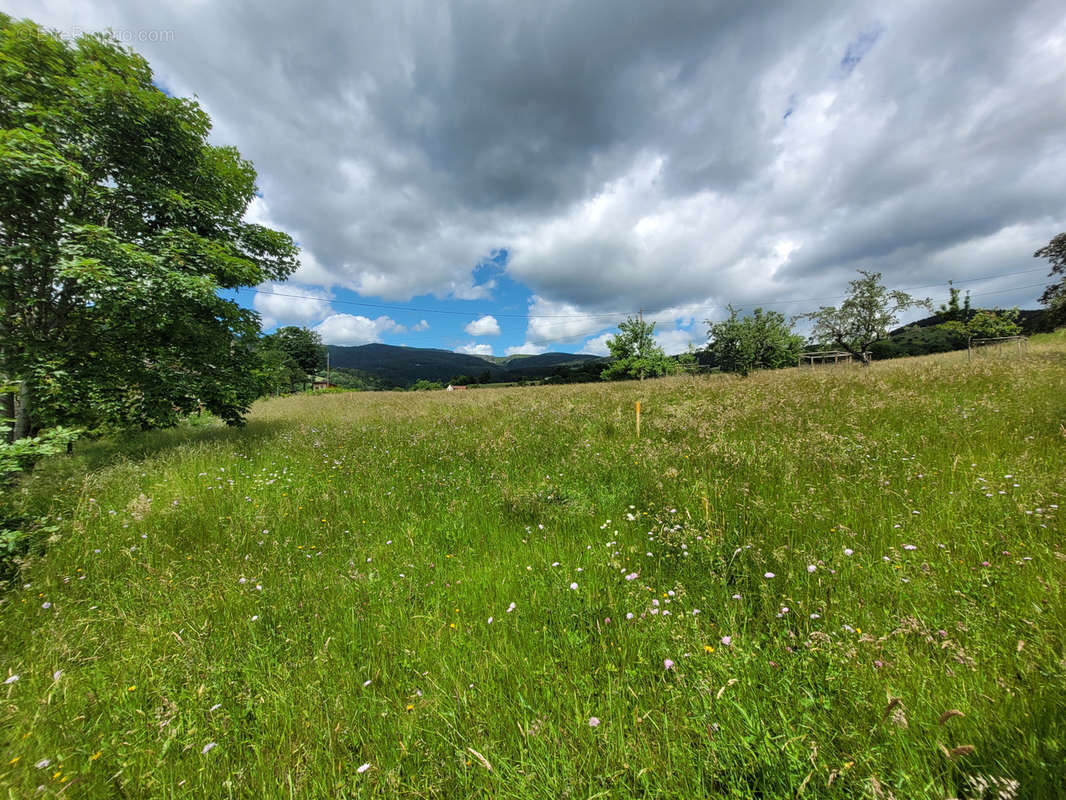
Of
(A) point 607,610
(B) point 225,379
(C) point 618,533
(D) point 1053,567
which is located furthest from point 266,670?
(B) point 225,379

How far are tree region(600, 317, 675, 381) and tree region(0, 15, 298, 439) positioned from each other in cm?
3764

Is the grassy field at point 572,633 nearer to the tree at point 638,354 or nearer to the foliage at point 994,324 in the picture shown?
the tree at point 638,354

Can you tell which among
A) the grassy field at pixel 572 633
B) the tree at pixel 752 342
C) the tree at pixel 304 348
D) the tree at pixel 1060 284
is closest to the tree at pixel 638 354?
the tree at pixel 752 342

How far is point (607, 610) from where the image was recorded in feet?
7.52

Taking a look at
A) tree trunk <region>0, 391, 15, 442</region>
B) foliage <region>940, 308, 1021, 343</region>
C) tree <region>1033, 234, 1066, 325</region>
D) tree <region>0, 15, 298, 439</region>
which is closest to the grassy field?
tree <region>0, 15, 298, 439</region>

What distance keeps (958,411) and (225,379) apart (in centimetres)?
1456

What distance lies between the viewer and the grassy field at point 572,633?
4.63 feet

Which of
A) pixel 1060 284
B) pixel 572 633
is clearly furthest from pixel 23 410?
pixel 1060 284

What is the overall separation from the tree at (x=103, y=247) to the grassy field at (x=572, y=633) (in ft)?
10.5

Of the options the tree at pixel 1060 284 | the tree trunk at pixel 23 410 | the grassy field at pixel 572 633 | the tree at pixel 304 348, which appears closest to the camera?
the grassy field at pixel 572 633

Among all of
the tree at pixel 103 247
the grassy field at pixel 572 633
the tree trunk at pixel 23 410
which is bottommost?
the grassy field at pixel 572 633

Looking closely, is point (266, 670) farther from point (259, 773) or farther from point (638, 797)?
point (638, 797)

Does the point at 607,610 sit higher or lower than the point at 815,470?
lower

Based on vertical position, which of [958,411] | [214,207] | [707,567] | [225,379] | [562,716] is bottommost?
[562,716]
